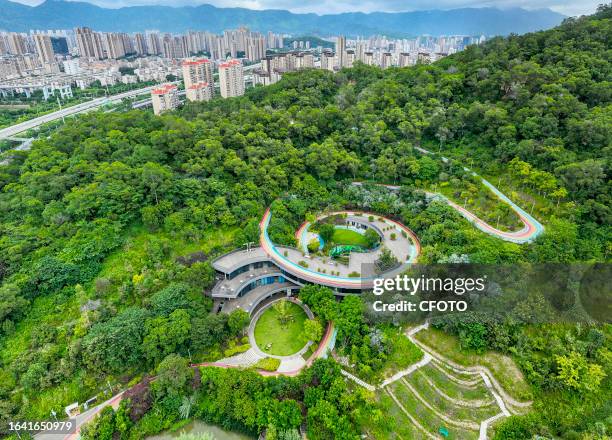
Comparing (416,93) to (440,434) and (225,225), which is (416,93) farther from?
(440,434)

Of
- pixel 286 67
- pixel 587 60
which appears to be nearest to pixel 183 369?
pixel 587 60

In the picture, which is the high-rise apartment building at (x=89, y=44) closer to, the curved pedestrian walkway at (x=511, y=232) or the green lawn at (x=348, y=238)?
the green lawn at (x=348, y=238)

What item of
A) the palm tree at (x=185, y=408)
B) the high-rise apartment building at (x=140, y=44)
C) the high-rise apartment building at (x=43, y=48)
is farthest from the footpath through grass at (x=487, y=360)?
the high-rise apartment building at (x=140, y=44)

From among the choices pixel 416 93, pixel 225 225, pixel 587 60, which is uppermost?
pixel 587 60

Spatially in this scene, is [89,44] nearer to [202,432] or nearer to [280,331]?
[280,331]

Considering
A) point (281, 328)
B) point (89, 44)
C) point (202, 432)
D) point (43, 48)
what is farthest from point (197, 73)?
point (89, 44)

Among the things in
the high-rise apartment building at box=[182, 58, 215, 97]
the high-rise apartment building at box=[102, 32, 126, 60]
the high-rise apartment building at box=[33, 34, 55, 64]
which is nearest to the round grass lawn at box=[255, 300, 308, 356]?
the high-rise apartment building at box=[182, 58, 215, 97]
